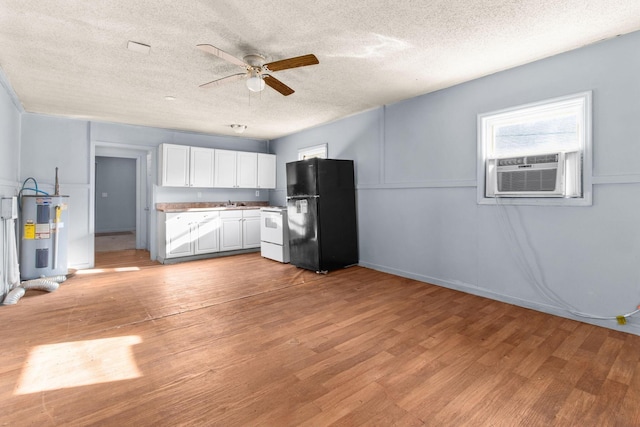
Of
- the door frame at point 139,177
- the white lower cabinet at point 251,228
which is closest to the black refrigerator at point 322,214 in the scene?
the white lower cabinet at point 251,228

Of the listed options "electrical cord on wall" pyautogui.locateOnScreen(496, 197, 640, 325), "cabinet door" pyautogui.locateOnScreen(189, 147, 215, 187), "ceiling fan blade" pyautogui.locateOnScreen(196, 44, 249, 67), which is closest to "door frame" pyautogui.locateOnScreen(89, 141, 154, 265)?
"cabinet door" pyautogui.locateOnScreen(189, 147, 215, 187)

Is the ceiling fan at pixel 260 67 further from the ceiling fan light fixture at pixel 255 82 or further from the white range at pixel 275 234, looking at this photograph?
the white range at pixel 275 234

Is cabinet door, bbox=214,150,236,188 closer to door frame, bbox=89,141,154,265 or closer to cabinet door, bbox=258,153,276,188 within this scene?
cabinet door, bbox=258,153,276,188

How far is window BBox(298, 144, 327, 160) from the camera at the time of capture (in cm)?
560

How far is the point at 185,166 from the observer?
5.62 meters

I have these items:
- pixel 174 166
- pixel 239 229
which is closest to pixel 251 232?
pixel 239 229

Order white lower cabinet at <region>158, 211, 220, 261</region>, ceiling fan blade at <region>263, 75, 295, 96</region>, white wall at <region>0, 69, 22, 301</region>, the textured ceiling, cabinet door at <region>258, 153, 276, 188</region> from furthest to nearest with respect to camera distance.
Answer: cabinet door at <region>258, 153, 276, 188</region> < white lower cabinet at <region>158, 211, 220, 261</region> < white wall at <region>0, 69, 22, 301</region> < ceiling fan blade at <region>263, 75, 295, 96</region> < the textured ceiling

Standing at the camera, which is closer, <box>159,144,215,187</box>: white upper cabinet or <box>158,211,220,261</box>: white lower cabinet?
<box>158,211,220,261</box>: white lower cabinet

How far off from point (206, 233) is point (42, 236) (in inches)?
88.6

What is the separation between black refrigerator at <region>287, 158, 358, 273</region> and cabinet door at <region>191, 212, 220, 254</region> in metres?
1.63

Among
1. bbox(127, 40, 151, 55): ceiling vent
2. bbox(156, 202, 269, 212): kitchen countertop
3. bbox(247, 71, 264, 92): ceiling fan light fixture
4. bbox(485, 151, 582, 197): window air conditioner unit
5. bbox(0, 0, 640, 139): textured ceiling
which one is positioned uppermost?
bbox(0, 0, 640, 139): textured ceiling

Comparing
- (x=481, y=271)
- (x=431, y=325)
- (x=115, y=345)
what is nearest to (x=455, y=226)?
(x=481, y=271)

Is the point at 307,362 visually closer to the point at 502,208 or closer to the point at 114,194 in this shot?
the point at 502,208

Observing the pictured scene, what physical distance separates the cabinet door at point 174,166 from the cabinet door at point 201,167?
4.2 inches
